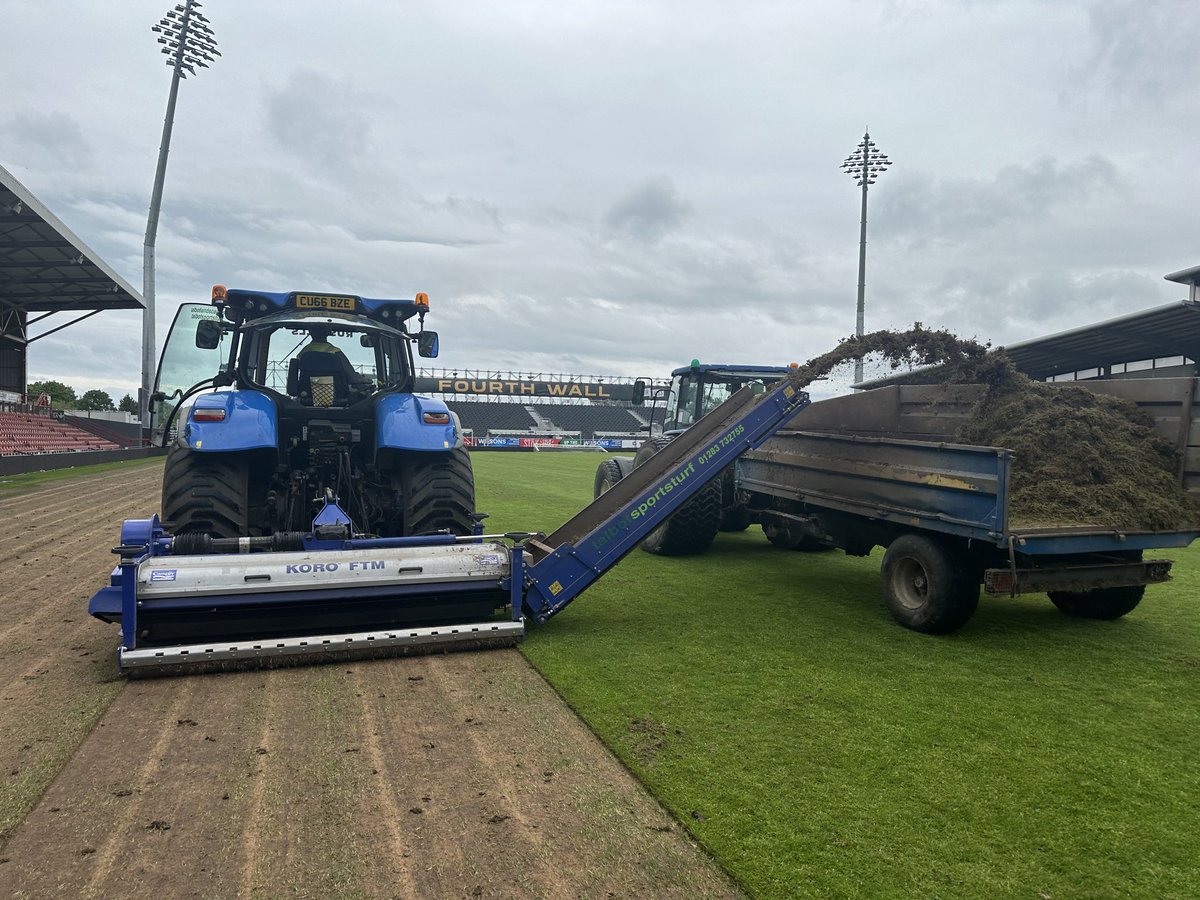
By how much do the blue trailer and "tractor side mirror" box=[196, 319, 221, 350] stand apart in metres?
4.90

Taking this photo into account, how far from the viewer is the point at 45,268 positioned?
22719 mm

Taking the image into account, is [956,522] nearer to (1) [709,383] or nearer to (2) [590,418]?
(1) [709,383]

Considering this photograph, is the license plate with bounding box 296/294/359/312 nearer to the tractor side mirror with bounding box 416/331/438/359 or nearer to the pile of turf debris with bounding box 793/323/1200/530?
the tractor side mirror with bounding box 416/331/438/359

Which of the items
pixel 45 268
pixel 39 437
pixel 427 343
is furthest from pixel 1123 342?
pixel 39 437

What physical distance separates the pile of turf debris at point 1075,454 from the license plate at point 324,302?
4.89m

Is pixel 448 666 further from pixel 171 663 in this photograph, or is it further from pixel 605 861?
pixel 605 861

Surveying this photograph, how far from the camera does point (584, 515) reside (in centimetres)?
570

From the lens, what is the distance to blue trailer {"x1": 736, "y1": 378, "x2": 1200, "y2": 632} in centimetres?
463

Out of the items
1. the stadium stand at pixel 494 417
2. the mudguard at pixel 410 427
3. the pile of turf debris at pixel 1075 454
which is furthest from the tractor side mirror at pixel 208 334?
the stadium stand at pixel 494 417

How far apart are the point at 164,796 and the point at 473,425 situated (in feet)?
195

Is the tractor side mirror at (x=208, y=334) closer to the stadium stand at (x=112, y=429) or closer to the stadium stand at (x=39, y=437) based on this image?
the stadium stand at (x=39, y=437)

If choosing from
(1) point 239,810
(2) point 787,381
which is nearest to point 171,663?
(1) point 239,810

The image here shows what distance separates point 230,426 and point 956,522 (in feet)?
15.5

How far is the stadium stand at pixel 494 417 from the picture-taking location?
6169 centimetres
